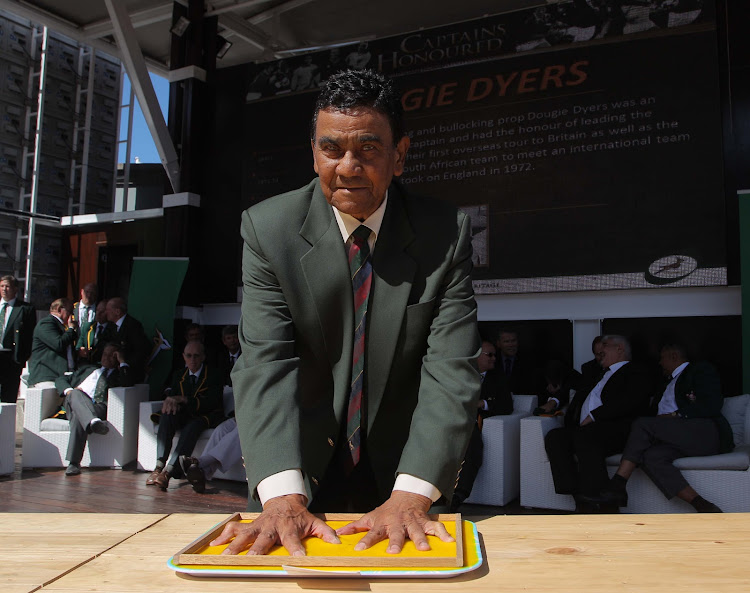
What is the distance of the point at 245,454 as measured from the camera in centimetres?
116

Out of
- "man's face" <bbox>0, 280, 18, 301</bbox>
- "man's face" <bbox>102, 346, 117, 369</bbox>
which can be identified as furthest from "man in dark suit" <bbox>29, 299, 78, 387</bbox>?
"man's face" <bbox>102, 346, 117, 369</bbox>

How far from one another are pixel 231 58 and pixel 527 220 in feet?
17.3

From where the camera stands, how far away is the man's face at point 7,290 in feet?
20.4

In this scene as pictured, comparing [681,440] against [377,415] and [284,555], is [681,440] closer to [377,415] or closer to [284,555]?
[377,415]

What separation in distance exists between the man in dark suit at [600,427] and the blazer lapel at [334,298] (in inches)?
131

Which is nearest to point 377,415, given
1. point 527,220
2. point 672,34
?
point 527,220

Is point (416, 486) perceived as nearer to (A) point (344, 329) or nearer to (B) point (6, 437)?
(A) point (344, 329)

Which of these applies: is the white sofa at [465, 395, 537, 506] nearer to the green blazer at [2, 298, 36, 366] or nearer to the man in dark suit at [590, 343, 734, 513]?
the man in dark suit at [590, 343, 734, 513]

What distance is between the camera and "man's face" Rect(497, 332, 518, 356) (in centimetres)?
553

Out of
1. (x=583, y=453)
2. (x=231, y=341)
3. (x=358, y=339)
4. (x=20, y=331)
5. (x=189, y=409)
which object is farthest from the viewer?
(x=20, y=331)

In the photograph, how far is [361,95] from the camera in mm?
1152

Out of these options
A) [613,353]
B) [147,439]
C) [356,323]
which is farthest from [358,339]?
[147,439]

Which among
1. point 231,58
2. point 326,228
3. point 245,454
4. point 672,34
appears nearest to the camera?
point 245,454

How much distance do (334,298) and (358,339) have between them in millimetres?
88
